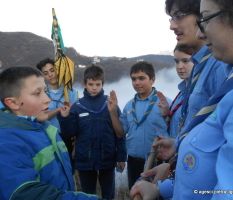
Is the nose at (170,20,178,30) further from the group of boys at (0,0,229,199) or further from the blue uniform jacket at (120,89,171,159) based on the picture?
the blue uniform jacket at (120,89,171,159)

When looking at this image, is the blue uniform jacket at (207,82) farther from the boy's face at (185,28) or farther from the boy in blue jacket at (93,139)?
the boy in blue jacket at (93,139)

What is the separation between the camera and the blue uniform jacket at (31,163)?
3.76ft

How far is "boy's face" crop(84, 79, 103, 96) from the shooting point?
3.32 m

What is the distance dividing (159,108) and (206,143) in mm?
2157

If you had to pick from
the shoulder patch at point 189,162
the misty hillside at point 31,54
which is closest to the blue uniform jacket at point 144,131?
the shoulder patch at point 189,162

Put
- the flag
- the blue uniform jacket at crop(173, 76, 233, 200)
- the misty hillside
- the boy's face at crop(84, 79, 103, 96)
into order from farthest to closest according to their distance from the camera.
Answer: the misty hillside, the flag, the boy's face at crop(84, 79, 103, 96), the blue uniform jacket at crop(173, 76, 233, 200)

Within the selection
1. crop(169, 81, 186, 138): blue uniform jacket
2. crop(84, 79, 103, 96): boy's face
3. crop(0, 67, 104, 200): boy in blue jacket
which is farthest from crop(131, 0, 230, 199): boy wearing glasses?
crop(84, 79, 103, 96): boy's face

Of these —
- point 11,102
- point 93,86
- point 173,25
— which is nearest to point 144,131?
point 93,86

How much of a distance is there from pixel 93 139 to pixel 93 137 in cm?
3

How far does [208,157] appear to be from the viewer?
0.81 meters

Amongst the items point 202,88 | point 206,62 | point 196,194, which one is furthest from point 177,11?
point 196,194

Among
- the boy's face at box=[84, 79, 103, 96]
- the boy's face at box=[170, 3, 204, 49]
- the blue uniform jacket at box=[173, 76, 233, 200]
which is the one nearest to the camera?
the blue uniform jacket at box=[173, 76, 233, 200]

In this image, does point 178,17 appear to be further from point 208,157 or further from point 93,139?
point 93,139

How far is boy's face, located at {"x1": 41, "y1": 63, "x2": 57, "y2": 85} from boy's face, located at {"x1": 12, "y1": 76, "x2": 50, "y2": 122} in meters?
2.28
